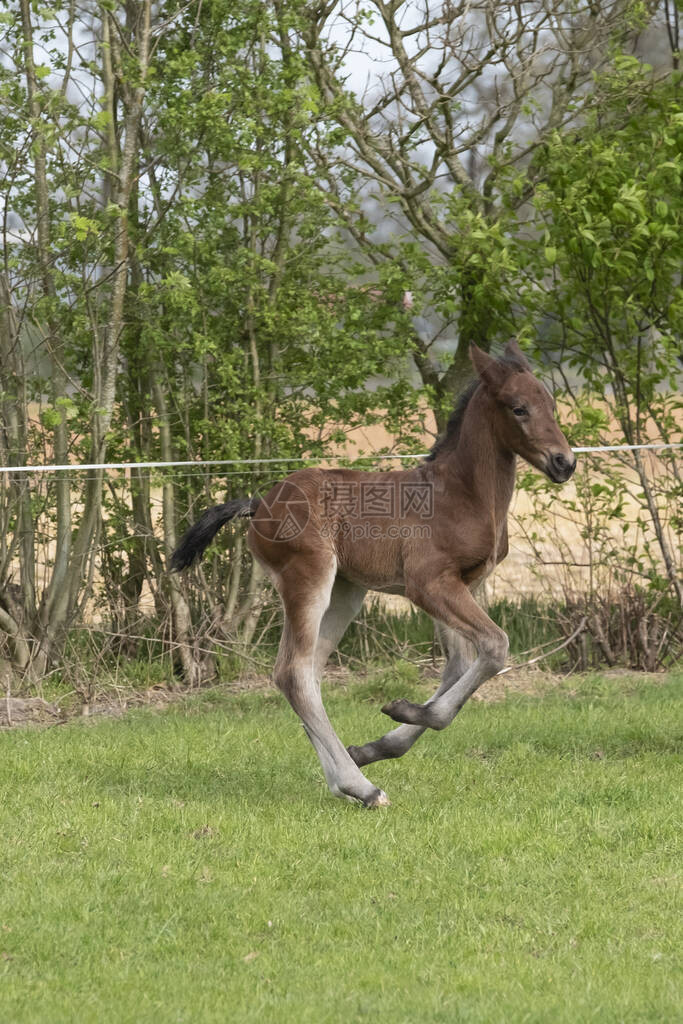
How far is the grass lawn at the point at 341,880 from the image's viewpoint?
12.4 ft

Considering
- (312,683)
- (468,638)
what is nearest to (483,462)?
(468,638)

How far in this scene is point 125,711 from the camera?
896cm

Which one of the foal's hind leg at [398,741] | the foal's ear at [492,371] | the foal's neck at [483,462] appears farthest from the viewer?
the foal's hind leg at [398,741]

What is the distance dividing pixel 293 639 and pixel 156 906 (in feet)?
5.55

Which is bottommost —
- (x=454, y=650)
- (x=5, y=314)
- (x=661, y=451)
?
(x=454, y=650)

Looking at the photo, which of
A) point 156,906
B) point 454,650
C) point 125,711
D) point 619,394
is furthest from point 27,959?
point 619,394

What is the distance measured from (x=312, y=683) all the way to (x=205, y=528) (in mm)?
959

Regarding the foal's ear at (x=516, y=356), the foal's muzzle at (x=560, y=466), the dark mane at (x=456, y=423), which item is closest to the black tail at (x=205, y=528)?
the dark mane at (x=456, y=423)

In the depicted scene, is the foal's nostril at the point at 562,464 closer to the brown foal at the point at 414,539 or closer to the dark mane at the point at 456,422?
the brown foal at the point at 414,539

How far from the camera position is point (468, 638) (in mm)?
5629

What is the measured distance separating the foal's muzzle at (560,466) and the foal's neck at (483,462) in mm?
359

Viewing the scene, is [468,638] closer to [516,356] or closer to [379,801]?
[379,801]

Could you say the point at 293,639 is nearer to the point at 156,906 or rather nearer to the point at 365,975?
the point at 156,906

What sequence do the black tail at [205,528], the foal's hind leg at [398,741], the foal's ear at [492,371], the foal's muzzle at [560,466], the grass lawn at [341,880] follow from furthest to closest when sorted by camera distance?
the black tail at [205,528] → the foal's hind leg at [398,741] → the foal's ear at [492,371] → the foal's muzzle at [560,466] → the grass lawn at [341,880]
